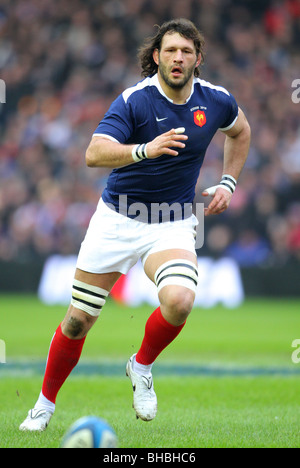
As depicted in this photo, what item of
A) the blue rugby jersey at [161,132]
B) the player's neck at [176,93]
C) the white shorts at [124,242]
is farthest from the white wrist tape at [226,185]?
the player's neck at [176,93]

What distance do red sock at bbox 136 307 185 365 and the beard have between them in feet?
4.80

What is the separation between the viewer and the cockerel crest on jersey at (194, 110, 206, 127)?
16.8 feet

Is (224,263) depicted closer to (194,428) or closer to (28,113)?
(28,113)

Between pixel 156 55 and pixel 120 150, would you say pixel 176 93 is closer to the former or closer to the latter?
pixel 156 55

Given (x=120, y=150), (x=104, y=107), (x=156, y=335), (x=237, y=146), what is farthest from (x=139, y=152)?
(x=104, y=107)

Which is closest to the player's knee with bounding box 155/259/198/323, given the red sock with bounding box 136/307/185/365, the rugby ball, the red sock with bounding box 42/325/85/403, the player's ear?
the red sock with bounding box 136/307/185/365

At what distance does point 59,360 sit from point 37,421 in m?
0.42

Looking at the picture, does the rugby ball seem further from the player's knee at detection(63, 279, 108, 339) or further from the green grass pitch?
the player's knee at detection(63, 279, 108, 339)

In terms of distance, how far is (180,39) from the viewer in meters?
5.03

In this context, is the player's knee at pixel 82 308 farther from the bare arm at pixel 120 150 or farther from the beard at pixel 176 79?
the beard at pixel 176 79

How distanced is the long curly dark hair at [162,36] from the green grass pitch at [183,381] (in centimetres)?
246

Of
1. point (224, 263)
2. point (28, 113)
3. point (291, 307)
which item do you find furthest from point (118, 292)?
point (28, 113)

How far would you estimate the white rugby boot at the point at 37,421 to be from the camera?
4.82 meters

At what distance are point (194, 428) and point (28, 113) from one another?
13.0m
